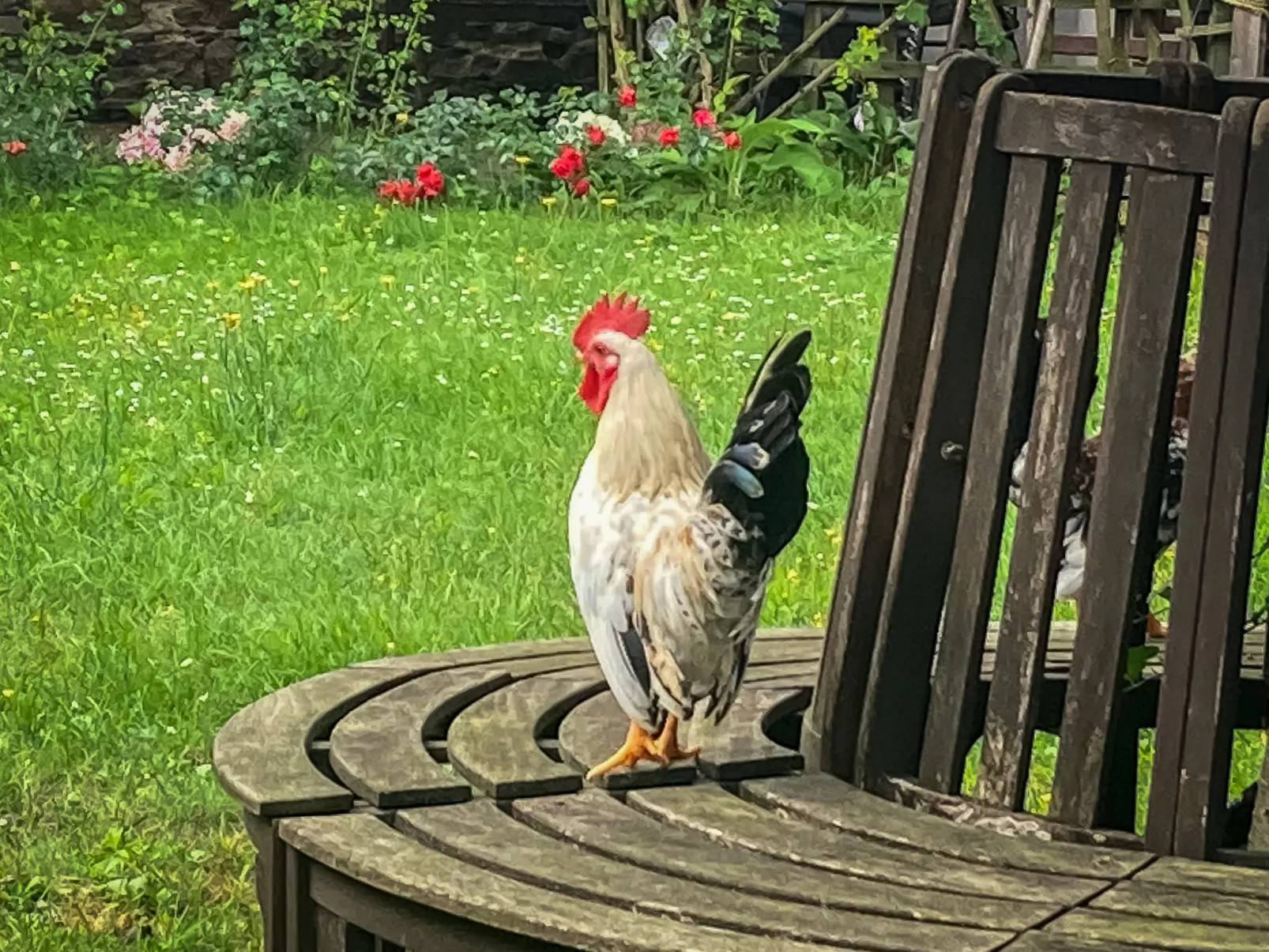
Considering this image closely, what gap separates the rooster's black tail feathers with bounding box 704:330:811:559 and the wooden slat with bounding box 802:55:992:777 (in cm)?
17

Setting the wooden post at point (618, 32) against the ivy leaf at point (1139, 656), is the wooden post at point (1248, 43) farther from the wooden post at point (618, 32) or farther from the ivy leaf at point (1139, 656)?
the ivy leaf at point (1139, 656)

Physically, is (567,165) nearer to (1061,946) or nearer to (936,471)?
(936,471)

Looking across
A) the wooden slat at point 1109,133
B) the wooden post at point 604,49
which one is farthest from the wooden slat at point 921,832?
the wooden post at point 604,49

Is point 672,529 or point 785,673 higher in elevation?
point 672,529

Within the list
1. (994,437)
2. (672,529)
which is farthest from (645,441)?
(994,437)

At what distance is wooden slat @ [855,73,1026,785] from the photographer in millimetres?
2730

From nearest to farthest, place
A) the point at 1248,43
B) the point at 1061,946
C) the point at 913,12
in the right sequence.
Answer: the point at 1061,946 < the point at 1248,43 < the point at 913,12

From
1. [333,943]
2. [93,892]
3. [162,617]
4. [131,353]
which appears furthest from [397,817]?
[131,353]

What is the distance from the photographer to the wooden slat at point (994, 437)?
2697 mm

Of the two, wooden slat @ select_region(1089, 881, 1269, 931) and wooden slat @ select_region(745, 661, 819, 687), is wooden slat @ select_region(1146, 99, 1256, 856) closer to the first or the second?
wooden slat @ select_region(1089, 881, 1269, 931)

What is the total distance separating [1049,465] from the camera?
8.77ft

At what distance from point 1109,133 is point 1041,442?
35 cm

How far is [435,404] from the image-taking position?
7031mm

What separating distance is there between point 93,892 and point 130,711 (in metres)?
0.79
